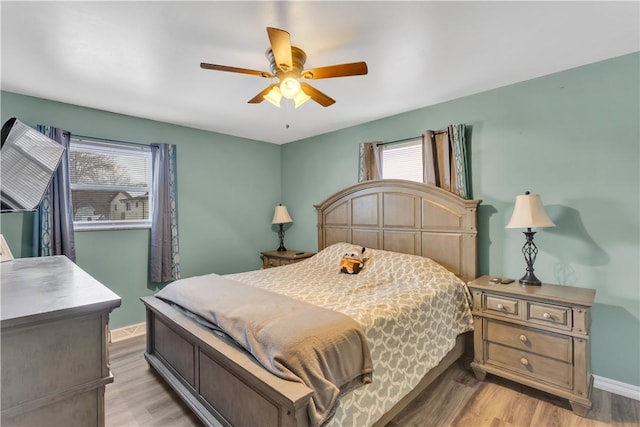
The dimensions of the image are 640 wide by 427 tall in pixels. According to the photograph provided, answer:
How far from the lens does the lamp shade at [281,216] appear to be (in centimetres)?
457

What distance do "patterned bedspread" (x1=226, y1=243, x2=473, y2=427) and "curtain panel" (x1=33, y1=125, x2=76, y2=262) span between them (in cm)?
167

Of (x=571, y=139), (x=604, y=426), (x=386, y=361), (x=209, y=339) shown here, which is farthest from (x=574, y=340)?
(x=209, y=339)

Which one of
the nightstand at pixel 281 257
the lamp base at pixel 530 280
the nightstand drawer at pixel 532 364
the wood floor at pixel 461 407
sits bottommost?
the wood floor at pixel 461 407

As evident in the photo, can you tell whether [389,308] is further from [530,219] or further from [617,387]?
[617,387]

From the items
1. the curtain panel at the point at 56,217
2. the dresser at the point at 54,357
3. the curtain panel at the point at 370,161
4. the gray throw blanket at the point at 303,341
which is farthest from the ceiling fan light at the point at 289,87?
the curtain panel at the point at 56,217

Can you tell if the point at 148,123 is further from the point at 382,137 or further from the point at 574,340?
the point at 574,340

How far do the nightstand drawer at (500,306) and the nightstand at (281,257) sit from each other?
2357mm

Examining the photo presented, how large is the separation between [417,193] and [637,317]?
188 centimetres

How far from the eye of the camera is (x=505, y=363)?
7.72 feet

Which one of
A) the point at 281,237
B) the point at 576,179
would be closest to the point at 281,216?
the point at 281,237

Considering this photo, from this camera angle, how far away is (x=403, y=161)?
351cm

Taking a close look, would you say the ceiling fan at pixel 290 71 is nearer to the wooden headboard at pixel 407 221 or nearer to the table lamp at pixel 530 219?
the wooden headboard at pixel 407 221

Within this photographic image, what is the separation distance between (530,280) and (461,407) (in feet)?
3.69

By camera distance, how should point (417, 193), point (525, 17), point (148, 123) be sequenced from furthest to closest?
point (148, 123), point (417, 193), point (525, 17)
